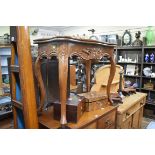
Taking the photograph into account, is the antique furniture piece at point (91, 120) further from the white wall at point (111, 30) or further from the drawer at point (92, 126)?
the white wall at point (111, 30)

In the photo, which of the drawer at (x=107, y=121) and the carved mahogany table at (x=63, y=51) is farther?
the drawer at (x=107, y=121)

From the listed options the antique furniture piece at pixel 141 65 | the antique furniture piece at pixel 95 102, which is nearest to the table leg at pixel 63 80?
the antique furniture piece at pixel 95 102

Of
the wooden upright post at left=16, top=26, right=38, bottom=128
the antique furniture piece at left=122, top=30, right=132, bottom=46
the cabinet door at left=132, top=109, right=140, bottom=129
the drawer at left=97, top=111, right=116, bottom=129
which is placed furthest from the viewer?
the antique furniture piece at left=122, top=30, right=132, bottom=46

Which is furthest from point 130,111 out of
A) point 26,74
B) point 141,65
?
point 141,65

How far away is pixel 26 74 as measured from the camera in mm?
930

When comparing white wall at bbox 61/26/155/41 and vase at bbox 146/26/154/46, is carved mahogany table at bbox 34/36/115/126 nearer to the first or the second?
vase at bbox 146/26/154/46

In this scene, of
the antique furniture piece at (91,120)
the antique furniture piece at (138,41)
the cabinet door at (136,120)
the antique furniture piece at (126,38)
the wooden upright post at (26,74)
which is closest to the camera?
the wooden upright post at (26,74)

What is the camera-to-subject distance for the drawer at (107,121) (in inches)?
48.2

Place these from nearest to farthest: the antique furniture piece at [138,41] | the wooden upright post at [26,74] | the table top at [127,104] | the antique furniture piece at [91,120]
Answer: the wooden upright post at [26,74]
the antique furniture piece at [91,120]
the table top at [127,104]
the antique furniture piece at [138,41]

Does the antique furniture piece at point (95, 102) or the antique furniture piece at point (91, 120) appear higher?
the antique furniture piece at point (95, 102)

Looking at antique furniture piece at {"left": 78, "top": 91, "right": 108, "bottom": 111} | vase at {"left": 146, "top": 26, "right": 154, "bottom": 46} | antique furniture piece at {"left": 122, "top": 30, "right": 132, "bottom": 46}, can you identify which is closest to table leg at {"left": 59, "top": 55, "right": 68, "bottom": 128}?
antique furniture piece at {"left": 78, "top": 91, "right": 108, "bottom": 111}

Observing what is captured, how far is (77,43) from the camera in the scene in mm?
984

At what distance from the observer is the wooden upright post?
900 millimetres
